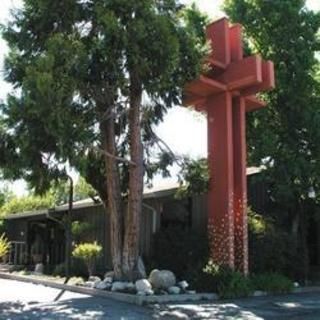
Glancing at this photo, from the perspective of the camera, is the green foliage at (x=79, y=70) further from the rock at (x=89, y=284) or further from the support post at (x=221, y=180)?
the rock at (x=89, y=284)

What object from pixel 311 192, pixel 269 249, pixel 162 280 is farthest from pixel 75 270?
pixel 311 192

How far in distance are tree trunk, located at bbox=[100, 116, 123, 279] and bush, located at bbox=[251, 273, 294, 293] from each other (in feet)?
12.8

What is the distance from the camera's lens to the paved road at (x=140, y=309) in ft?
41.1

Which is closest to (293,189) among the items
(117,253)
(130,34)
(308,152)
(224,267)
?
(308,152)

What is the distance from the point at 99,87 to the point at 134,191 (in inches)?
121

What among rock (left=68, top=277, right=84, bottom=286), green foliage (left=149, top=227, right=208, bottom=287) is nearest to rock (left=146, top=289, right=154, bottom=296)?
green foliage (left=149, top=227, right=208, bottom=287)

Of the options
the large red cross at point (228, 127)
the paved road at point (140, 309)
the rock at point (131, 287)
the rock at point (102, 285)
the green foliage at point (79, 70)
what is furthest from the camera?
the large red cross at point (228, 127)

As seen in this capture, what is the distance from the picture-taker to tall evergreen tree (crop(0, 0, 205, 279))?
1472 centimetres

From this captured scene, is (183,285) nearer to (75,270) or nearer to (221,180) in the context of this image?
(221,180)

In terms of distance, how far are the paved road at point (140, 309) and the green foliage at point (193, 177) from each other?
393 centimetres

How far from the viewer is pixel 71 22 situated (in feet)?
54.2

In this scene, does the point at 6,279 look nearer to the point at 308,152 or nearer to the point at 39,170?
the point at 39,170

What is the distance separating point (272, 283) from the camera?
1752 centimetres

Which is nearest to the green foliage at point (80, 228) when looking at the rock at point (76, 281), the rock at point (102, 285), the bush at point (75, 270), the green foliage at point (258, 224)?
the bush at point (75, 270)
